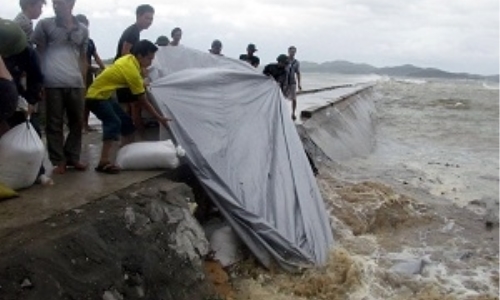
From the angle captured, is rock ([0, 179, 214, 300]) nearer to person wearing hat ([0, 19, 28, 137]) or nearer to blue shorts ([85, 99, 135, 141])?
blue shorts ([85, 99, 135, 141])

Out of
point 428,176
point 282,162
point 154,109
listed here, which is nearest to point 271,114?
point 282,162

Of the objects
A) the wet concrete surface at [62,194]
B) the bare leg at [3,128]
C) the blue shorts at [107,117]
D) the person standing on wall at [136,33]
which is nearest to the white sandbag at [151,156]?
the wet concrete surface at [62,194]

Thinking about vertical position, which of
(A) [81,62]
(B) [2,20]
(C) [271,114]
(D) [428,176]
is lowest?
(D) [428,176]

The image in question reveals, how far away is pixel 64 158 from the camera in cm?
555

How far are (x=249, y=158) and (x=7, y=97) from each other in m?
2.75

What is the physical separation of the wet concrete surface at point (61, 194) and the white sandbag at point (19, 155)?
0.15m

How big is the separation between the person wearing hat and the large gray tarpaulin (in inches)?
64.2

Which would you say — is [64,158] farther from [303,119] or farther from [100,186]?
[303,119]

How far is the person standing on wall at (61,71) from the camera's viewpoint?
206 inches

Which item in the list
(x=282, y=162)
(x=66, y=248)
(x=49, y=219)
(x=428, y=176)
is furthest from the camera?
(x=428, y=176)

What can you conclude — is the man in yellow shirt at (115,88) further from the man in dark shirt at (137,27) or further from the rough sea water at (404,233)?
the rough sea water at (404,233)

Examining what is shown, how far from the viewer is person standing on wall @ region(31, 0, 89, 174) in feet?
17.2

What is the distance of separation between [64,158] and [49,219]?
5.33 feet

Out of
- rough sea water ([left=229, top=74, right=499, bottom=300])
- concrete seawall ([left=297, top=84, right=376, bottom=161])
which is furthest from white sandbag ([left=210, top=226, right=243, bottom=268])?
concrete seawall ([left=297, top=84, right=376, bottom=161])
